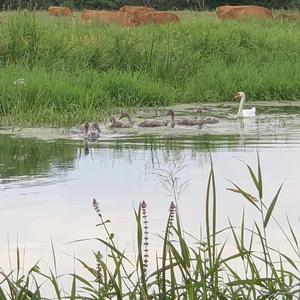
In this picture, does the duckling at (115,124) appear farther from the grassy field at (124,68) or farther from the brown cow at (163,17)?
the brown cow at (163,17)

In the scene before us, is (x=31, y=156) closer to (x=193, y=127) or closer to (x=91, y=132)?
(x=91, y=132)

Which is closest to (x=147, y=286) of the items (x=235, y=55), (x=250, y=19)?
(x=235, y=55)

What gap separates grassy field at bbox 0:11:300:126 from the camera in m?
12.3

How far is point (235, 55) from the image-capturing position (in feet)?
53.4

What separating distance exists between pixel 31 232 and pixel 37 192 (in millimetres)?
1362

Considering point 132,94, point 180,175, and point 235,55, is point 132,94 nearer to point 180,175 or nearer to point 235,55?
point 235,55

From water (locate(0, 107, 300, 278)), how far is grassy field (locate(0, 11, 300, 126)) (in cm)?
159

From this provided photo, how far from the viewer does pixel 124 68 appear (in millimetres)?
14633

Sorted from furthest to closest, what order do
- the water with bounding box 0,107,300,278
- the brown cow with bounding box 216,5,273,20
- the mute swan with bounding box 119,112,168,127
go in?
the brown cow with bounding box 216,5,273,20, the mute swan with bounding box 119,112,168,127, the water with bounding box 0,107,300,278

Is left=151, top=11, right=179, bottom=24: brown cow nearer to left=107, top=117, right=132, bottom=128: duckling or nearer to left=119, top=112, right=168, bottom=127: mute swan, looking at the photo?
left=119, top=112, right=168, bottom=127: mute swan

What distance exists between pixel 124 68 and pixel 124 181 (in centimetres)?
680

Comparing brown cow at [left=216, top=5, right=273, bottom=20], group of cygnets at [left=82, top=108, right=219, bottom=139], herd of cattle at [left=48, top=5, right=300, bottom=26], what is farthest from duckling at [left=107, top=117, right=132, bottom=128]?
brown cow at [left=216, top=5, right=273, bottom=20]

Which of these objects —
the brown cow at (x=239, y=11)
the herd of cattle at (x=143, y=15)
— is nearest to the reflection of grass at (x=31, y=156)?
the herd of cattle at (x=143, y=15)

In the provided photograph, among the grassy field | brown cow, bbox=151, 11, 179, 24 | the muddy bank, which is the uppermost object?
brown cow, bbox=151, 11, 179, 24
